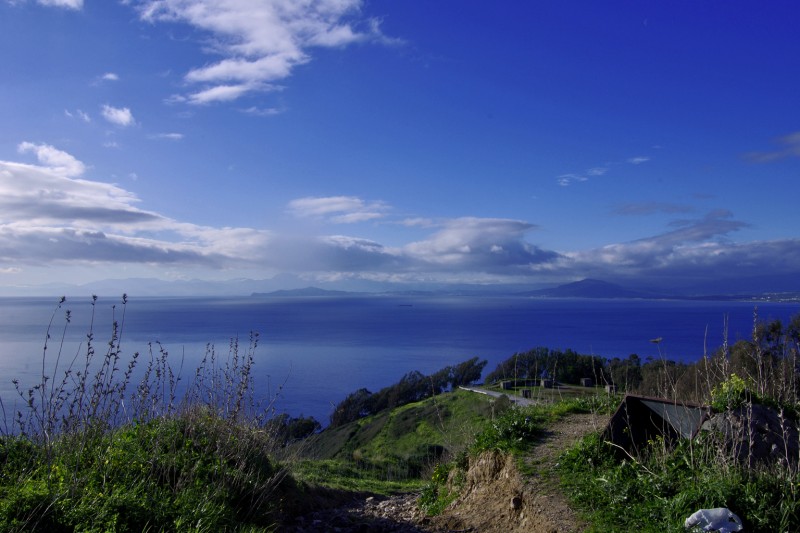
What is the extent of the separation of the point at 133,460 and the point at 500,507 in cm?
450

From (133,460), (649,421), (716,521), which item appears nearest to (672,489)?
(716,521)

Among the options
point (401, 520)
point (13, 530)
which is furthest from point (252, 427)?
point (13, 530)

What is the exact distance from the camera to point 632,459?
680 centimetres

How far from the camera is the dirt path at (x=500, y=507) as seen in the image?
22.4 ft

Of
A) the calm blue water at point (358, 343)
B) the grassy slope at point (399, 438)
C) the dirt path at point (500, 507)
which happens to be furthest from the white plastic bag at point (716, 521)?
the calm blue water at point (358, 343)

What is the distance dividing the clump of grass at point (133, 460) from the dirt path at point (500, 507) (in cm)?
127

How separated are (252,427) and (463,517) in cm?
312

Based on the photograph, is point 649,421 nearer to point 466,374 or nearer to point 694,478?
point 694,478

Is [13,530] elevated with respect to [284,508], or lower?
elevated

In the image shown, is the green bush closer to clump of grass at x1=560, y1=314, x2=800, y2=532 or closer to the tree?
clump of grass at x1=560, y1=314, x2=800, y2=532

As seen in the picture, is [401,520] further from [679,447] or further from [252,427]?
[679,447]

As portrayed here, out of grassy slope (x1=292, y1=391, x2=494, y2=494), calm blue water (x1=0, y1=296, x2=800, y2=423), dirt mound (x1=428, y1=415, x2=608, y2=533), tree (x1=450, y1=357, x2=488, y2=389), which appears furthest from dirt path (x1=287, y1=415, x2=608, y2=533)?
tree (x1=450, y1=357, x2=488, y2=389)

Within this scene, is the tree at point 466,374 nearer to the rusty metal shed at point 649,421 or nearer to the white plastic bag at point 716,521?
the rusty metal shed at point 649,421

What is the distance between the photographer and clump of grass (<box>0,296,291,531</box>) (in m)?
4.78
